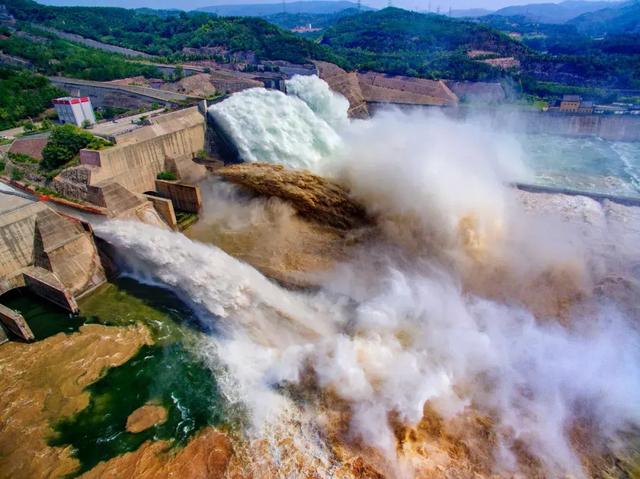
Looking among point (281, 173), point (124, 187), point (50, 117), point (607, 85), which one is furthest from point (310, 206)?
point (607, 85)

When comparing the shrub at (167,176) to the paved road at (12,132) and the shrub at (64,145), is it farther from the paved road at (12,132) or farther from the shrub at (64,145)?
the paved road at (12,132)

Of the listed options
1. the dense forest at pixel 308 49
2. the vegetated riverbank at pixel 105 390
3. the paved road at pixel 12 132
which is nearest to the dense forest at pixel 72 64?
the dense forest at pixel 308 49

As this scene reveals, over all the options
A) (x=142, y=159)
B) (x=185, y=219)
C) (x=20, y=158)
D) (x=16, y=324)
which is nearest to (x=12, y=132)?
(x=20, y=158)

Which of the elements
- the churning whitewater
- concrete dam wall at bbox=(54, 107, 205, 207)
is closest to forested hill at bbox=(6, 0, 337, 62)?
concrete dam wall at bbox=(54, 107, 205, 207)

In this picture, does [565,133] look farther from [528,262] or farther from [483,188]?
[528,262]

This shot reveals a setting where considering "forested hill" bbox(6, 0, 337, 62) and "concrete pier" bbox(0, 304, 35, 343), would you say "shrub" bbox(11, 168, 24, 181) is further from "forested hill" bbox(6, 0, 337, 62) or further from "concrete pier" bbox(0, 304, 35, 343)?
"forested hill" bbox(6, 0, 337, 62)

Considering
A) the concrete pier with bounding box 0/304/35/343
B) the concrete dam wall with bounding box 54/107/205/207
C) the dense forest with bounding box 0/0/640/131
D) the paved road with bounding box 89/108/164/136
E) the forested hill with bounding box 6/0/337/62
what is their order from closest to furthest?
1. the concrete pier with bounding box 0/304/35/343
2. the concrete dam wall with bounding box 54/107/205/207
3. the paved road with bounding box 89/108/164/136
4. the dense forest with bounding box 0/0/640/131
5. the forested hill with bounding box 6/0/337/62
